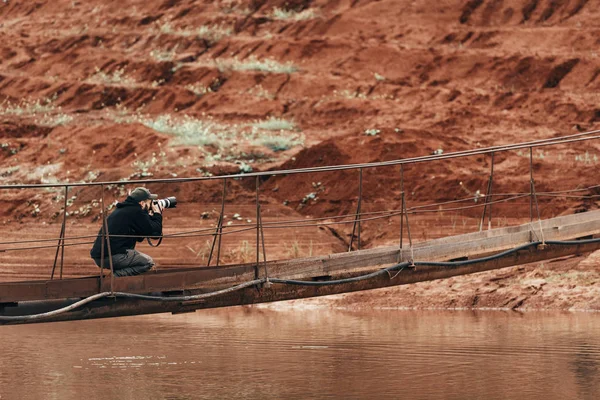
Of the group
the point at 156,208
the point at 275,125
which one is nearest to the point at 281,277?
the point at 156,208

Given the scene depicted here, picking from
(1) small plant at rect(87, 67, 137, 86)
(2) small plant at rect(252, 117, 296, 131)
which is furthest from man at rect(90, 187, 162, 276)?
(1) small plant at rect(87, 67, 137, 86)

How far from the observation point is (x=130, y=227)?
1269 centimetres

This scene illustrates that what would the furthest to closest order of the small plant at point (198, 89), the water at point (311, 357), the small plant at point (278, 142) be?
the small plant at point (198, 89)
the small plant at point (278, 142)
the water at point (311, 357)

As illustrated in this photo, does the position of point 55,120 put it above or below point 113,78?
below

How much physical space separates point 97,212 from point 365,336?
11.8 m

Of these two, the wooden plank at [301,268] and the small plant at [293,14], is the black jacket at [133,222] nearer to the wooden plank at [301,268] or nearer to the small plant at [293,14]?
the wooden plank at [301,268]

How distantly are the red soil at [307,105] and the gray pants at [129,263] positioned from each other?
9303 millimetres

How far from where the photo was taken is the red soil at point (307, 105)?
26516mm

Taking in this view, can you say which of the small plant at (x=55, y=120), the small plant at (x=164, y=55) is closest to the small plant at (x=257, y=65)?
the small plant at (x=164, y=55)

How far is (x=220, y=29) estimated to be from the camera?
38656 mm

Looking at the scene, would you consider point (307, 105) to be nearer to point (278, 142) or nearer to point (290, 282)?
point (278, 142)

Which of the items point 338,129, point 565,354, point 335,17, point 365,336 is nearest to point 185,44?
point 335,17

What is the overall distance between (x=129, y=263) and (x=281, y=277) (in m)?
1.75

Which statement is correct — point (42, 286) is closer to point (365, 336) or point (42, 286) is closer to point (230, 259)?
point (365, 336)
